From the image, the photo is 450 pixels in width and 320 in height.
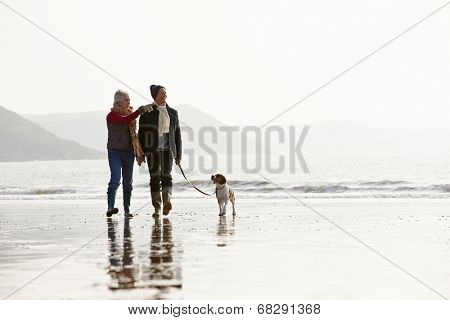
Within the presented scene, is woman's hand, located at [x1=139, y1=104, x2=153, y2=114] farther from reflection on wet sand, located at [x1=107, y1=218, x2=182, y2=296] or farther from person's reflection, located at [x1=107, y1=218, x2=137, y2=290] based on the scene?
reflection on wet sand, located at [x1=107, y1=218, x2=182, y2=296]

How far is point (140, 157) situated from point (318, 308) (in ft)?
26.4

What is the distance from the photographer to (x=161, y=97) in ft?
42.3

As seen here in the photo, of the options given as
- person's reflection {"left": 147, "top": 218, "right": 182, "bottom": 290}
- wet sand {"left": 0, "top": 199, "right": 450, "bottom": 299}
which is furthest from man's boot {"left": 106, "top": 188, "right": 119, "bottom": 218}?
person's reflection {"left": 147, "top": 218, "right": 182, "bottom": 290}

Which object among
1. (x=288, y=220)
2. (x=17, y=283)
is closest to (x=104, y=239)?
(x=17, y=283)

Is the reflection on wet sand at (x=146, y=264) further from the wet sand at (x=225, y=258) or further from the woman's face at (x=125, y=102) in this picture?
the woman's face at (x=125, y=102)

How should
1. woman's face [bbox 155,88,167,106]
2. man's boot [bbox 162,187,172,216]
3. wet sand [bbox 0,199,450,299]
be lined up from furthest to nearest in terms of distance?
man's boot [bbox 162,187,172,216] < woman's face [bbox 155,88,167,106] < wet sand [bbox 0,199,450,299]

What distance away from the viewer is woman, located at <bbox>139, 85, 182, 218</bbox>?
42.3ft

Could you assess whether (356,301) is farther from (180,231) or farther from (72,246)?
(180,231)

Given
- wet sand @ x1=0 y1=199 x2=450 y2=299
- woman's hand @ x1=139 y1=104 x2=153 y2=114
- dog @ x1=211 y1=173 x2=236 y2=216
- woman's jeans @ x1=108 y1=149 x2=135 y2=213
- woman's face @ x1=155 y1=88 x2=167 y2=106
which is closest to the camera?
wet sand @ x1=0 y1=199 x2=450 y2=299

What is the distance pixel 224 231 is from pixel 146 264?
347 centimetres

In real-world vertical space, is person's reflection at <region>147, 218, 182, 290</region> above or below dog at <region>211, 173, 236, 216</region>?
below

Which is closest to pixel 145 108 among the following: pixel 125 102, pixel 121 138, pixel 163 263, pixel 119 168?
pixel 125 102

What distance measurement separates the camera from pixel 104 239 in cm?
946

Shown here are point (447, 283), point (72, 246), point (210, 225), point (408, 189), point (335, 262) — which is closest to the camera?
point (447, 283)
